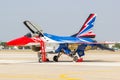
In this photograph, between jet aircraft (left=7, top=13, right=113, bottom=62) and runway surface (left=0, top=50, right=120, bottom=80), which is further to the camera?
jet aircraft (left=7, top=13, right=113, bottom=62)

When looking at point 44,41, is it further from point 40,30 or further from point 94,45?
point 94,45

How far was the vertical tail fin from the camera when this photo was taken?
41094 mm

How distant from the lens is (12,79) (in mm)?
18891

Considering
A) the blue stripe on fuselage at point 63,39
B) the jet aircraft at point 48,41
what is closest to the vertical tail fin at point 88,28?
the jet aircraft at point 48,41

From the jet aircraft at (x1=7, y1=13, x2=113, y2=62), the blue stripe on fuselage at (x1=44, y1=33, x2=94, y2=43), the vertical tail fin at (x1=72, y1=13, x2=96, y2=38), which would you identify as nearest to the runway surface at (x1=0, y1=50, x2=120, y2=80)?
the jet aircraft at (x1=7, y1=13, x2=113, y2=62)

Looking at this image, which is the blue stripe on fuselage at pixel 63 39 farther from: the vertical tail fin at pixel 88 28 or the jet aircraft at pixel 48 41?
the vertical tail fin at pixel 88 28

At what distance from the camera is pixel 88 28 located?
41.7 meters

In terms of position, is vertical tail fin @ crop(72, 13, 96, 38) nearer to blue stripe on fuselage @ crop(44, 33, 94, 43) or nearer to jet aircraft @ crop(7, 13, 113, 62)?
jet aircraft @ crop(7, 13, 113, 62)

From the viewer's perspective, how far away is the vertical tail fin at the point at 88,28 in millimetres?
41094

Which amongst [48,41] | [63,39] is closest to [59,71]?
[48,41]

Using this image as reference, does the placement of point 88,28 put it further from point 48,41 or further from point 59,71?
point 59,71

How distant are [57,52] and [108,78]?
2013 cm

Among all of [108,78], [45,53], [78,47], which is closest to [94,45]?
[78,47]

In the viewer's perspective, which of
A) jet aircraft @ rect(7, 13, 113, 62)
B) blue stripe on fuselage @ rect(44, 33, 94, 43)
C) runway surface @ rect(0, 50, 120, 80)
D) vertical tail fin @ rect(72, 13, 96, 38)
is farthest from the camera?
vertical tail fin @ rect(72, 13, 96, 38)
